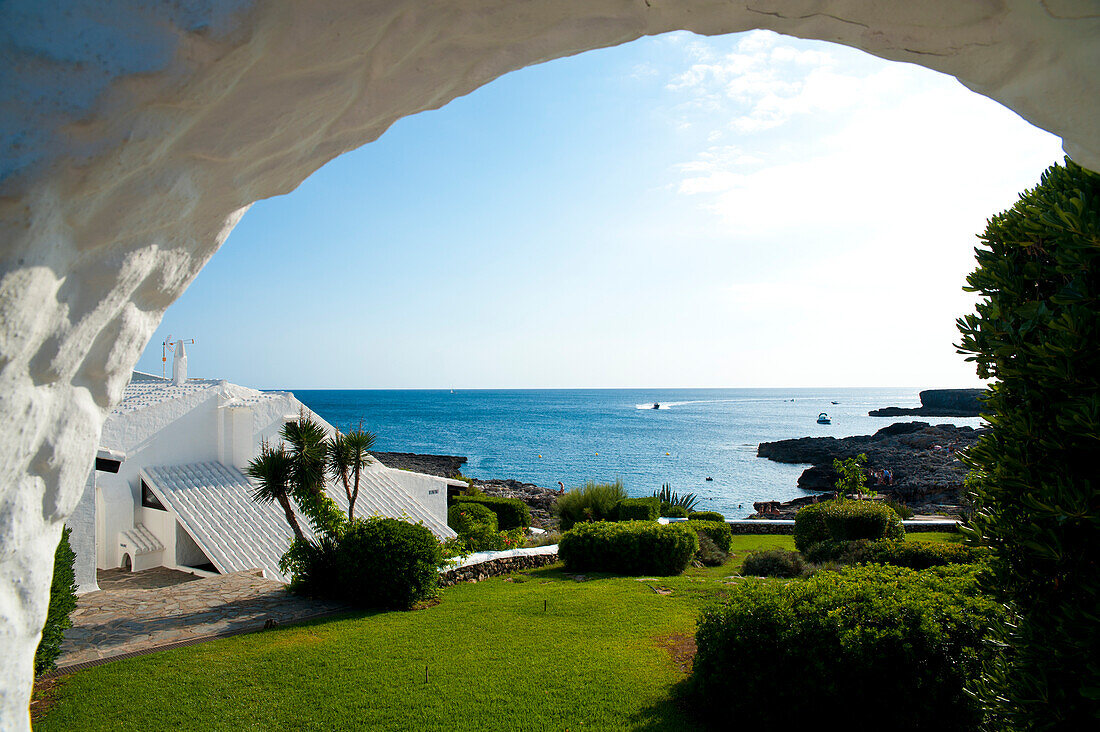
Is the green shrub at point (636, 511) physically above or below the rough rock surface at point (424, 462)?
above

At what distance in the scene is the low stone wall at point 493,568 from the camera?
437 inches

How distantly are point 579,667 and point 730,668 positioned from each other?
5.85 ft

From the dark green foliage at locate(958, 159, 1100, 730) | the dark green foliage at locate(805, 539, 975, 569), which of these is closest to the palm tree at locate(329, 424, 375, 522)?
the dark green foliage at locate(805, 539, 975, 569)

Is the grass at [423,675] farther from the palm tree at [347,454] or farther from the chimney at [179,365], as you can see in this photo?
the chimney at [179,365]

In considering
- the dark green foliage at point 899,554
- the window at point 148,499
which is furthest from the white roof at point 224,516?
the dark green foliage at point 899,554

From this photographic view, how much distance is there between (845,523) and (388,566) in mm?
10175

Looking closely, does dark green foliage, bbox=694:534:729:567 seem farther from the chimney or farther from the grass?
the chimney

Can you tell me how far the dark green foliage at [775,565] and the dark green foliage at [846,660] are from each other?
19.8ft

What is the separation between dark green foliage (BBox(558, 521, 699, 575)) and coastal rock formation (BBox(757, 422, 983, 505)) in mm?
23754

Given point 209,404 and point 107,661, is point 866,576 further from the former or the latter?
point 209,404

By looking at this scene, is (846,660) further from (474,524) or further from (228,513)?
(474,524)

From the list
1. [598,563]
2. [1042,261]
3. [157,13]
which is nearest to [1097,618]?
[1042,261]

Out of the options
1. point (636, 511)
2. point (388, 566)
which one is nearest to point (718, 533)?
point (636, 511)

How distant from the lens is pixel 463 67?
1.80m
